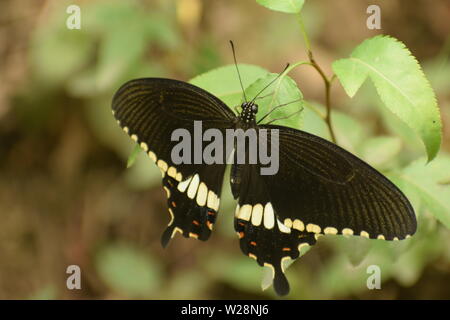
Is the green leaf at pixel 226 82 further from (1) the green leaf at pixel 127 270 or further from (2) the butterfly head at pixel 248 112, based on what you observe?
(1) the green leaf at pixel 127 270

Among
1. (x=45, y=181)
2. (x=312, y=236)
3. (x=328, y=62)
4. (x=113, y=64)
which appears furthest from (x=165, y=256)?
(x=312, y=236)

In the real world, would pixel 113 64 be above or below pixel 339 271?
above

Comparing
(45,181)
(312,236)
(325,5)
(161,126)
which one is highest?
(325,5)

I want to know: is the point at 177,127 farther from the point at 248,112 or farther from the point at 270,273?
the point at 270,273

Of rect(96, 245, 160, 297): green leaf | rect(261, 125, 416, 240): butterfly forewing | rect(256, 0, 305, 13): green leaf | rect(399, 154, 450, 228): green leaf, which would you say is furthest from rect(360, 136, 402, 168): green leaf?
rect(96, 245, 160, 297): green leaf

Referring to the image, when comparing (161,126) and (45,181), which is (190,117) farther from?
(45,181)

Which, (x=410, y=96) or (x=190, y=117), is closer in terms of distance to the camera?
(x=410, y=96)

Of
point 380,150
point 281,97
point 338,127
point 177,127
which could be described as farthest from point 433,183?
point 177,127
